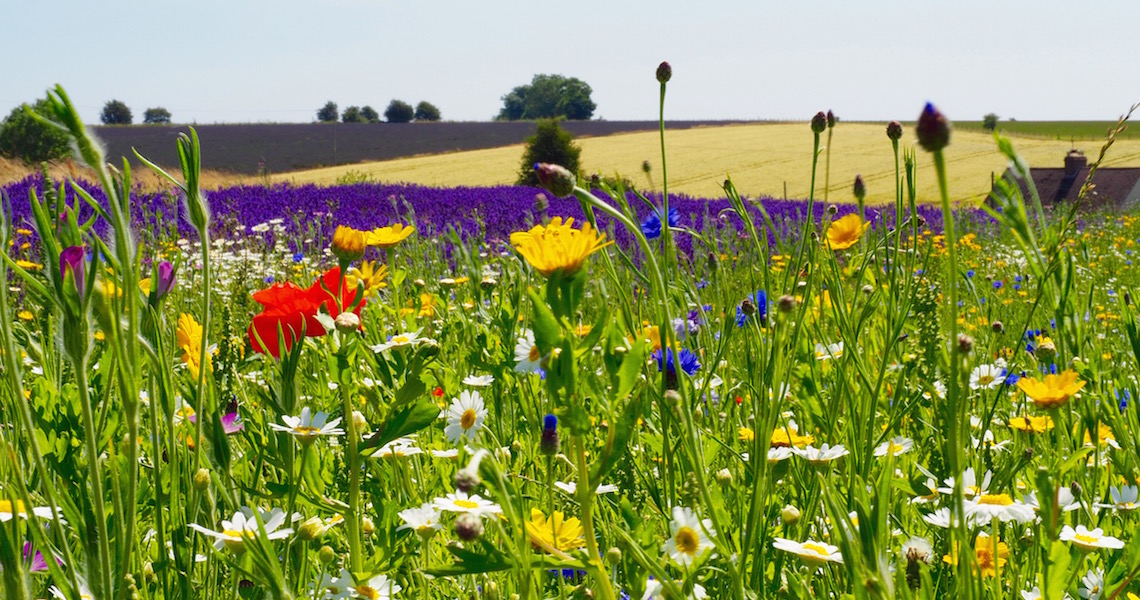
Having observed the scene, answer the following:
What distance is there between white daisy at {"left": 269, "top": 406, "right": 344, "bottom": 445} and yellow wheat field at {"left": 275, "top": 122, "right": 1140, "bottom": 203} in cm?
1854

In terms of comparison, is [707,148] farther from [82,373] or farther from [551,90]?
[551,90]

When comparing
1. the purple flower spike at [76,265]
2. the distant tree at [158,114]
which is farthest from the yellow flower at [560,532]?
the distant tree at [158,114]

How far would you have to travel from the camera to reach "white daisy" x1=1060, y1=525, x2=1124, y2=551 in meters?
0.82

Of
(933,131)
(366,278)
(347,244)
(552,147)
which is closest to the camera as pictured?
(933,131)

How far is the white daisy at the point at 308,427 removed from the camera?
848 millimetres

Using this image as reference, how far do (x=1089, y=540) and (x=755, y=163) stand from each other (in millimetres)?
26274

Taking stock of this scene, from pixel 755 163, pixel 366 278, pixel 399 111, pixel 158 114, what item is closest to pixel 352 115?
pixel 399 111

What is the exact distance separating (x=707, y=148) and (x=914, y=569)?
31453mm

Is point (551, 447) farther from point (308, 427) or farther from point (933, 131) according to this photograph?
point (933, 131)

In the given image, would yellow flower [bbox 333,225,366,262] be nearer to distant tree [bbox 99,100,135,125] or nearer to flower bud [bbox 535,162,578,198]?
flower bud [bbox 535,162,578,198]

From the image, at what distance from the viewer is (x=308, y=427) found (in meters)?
0.89

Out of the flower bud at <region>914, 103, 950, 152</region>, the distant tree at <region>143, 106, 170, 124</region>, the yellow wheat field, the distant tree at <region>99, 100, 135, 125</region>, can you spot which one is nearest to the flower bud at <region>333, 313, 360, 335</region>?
the flower bud at <region>914, 103, 950, 152</region>

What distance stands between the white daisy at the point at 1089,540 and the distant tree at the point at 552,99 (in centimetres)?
6122

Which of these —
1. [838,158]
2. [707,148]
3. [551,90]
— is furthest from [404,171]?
[551,90]
